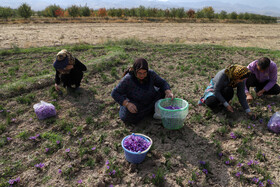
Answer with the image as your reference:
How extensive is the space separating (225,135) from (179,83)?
2.36m

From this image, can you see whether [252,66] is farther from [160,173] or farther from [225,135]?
[160,173]

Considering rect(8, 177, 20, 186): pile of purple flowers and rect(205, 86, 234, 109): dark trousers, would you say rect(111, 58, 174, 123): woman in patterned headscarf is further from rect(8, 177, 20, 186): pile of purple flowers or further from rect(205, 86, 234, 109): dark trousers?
rect(8, 177, 20, 186): pile of purple flowers

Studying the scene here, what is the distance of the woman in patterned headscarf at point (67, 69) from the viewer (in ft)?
14.2

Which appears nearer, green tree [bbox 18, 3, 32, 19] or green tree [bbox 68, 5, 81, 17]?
green tree [bbox 18, 3, 32, 19]

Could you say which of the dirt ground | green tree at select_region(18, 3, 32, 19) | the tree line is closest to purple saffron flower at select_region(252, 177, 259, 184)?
the dirt ground

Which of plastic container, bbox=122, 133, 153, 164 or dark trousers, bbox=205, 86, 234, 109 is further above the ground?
dark trousers, bbox=205, 86, 234, 109

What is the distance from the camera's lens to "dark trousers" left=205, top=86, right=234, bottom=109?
3.84 metres

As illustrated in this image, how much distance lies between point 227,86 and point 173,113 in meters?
1.53

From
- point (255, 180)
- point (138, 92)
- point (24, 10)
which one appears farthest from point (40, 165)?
point (24, 10)

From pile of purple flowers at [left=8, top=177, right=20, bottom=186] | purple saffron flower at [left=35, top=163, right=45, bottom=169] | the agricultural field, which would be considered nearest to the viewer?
pile of purple flowers at [left=8, top=177, right=20, bottom=186]

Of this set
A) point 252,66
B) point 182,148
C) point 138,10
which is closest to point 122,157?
point 182,148

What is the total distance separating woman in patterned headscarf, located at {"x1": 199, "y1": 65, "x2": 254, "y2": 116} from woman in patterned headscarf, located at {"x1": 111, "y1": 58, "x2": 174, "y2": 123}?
102 cm

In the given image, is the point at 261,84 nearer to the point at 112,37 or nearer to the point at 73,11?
the point at 112,37

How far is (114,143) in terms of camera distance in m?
3.31
